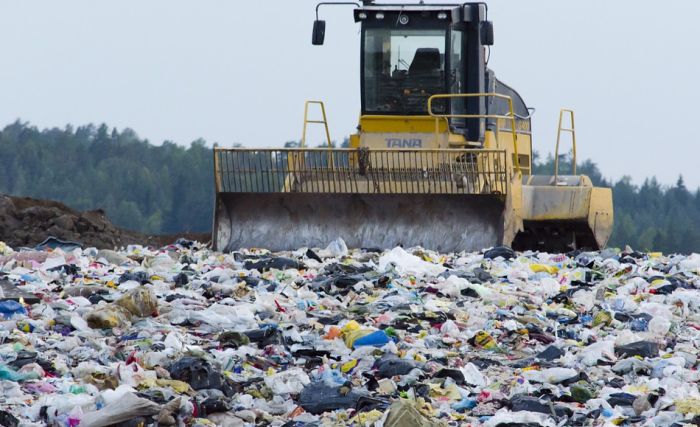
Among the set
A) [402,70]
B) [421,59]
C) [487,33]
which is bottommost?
[402,70]

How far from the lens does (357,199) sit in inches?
522

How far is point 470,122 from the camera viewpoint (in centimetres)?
1439

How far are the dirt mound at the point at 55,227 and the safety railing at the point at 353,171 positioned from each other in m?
3.26

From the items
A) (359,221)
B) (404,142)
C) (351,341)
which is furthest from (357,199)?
(351,341)

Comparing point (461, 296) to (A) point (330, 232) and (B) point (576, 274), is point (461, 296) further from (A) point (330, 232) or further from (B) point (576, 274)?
(A) point (330, 232)

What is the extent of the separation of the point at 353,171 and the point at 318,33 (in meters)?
1.43

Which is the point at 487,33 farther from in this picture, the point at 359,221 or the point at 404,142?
the point at 359,221

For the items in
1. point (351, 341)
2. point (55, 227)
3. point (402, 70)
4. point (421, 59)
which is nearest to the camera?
point (351, 341)

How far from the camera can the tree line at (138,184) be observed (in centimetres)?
5778

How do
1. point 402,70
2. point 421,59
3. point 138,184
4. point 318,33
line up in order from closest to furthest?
point 318,33
point 421,59
point 402,70
point 138,184

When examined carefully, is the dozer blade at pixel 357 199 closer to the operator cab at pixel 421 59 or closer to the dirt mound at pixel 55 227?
the operator cab at pixel 421 59

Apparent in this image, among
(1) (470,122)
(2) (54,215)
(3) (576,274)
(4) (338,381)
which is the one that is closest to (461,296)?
(3) (576,274)

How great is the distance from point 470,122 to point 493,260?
2813 millimetres

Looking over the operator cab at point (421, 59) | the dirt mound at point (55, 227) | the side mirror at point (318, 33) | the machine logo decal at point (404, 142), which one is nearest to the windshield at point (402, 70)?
the operator cab at point (421, 59)
